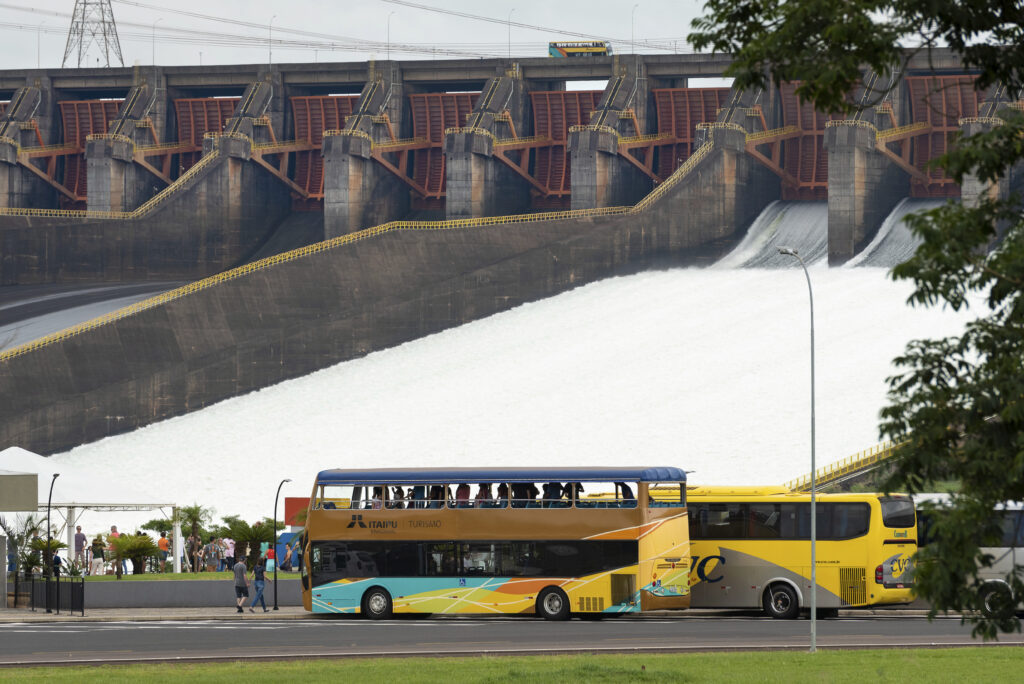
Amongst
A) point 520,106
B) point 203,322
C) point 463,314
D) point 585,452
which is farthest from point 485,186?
point 585,452

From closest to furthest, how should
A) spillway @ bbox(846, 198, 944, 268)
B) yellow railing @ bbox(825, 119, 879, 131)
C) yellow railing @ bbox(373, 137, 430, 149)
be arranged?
spillway @ bbox(846, 198, 944, 268)
yellow railing @ bbox(825, 119, 879, 131)
yellow railing @ bbox(373, 137, 430, 149)

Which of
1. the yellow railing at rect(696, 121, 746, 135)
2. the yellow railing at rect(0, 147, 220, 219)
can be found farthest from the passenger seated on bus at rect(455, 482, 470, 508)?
the yellow railing at rect(0, 147, 220, 219)

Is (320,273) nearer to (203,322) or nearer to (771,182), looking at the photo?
(203,322)

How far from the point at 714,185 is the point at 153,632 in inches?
1545

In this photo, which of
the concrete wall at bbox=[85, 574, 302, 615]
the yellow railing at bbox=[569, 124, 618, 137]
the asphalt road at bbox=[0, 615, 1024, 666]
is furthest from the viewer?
the yellow railing at bbox=[569, 124, 618, 137]

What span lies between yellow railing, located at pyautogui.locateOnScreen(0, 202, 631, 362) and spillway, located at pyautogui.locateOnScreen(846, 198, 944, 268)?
Result: 30.8 feet

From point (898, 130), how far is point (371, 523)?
37.5 metres

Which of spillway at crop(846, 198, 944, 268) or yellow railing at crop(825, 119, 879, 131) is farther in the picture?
yellow railing at crop(825, 119, 879, 131)

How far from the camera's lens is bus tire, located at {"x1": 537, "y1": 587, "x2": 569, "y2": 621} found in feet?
101

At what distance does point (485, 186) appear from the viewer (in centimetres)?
6731

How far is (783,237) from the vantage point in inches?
2457

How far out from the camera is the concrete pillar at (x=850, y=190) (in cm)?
5925

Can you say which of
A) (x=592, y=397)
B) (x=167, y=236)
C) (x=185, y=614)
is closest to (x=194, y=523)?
(x=185, y=614)

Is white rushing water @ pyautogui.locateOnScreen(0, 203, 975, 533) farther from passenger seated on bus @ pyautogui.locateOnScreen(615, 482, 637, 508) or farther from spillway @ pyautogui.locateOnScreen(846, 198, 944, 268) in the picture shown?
passenger seated on bus @ pyautogui.locateOnScreen(615, 482, 637, 508)
